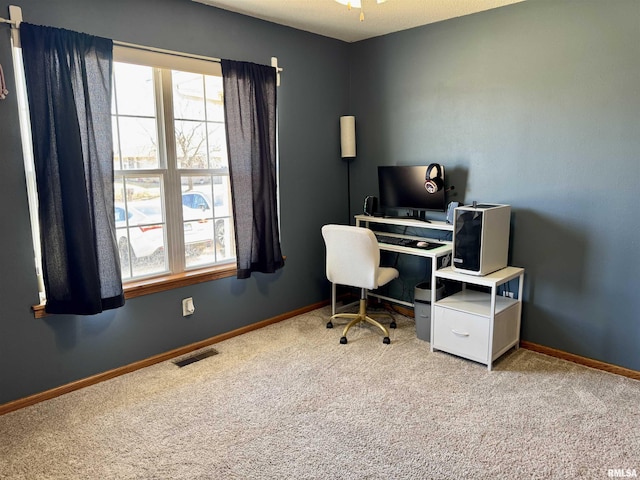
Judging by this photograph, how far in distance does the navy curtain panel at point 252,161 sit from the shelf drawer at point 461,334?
4.43 ft

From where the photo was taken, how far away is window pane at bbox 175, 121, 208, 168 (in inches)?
122

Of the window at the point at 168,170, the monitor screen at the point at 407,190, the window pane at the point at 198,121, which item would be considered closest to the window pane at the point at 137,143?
the window at the point at 168,170

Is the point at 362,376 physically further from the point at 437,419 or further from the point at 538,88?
the point at 538,88

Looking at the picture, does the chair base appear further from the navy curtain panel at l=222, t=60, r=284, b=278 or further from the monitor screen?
the monitor screen

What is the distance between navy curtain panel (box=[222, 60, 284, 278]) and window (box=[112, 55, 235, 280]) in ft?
0.56

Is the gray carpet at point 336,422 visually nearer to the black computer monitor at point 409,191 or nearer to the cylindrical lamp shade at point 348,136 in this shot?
the black computer monitor at point 409,191

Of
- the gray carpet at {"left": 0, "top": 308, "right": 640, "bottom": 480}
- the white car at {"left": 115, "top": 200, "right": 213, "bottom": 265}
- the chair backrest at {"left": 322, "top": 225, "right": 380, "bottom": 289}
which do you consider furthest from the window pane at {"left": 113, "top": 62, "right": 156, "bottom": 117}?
the gray carpet at {"left": 0, "top": 308, "right": 640, "bottom": 480}

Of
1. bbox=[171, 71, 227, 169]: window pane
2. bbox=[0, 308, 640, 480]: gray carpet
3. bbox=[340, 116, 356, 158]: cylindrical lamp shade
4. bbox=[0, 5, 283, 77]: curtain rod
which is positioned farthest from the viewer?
bbox=[340, 116, 356, 158]: cylindrical lamp shade

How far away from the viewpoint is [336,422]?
92.5 inches

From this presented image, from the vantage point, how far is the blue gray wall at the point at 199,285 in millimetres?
2426

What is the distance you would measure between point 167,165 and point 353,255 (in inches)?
57.3

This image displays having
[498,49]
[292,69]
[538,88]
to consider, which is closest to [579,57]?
[538,88]

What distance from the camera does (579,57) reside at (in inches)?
111

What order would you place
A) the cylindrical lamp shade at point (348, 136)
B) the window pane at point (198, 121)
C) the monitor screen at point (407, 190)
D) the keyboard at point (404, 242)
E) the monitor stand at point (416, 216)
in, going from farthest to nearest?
→ the cylindrical lamp shade at point (348, 136) → the monitor stand at point (416, 216) → the monitor screen at point (407, 190) → the keyboard at point (404, 242) → the window pane at point (198, 121)
